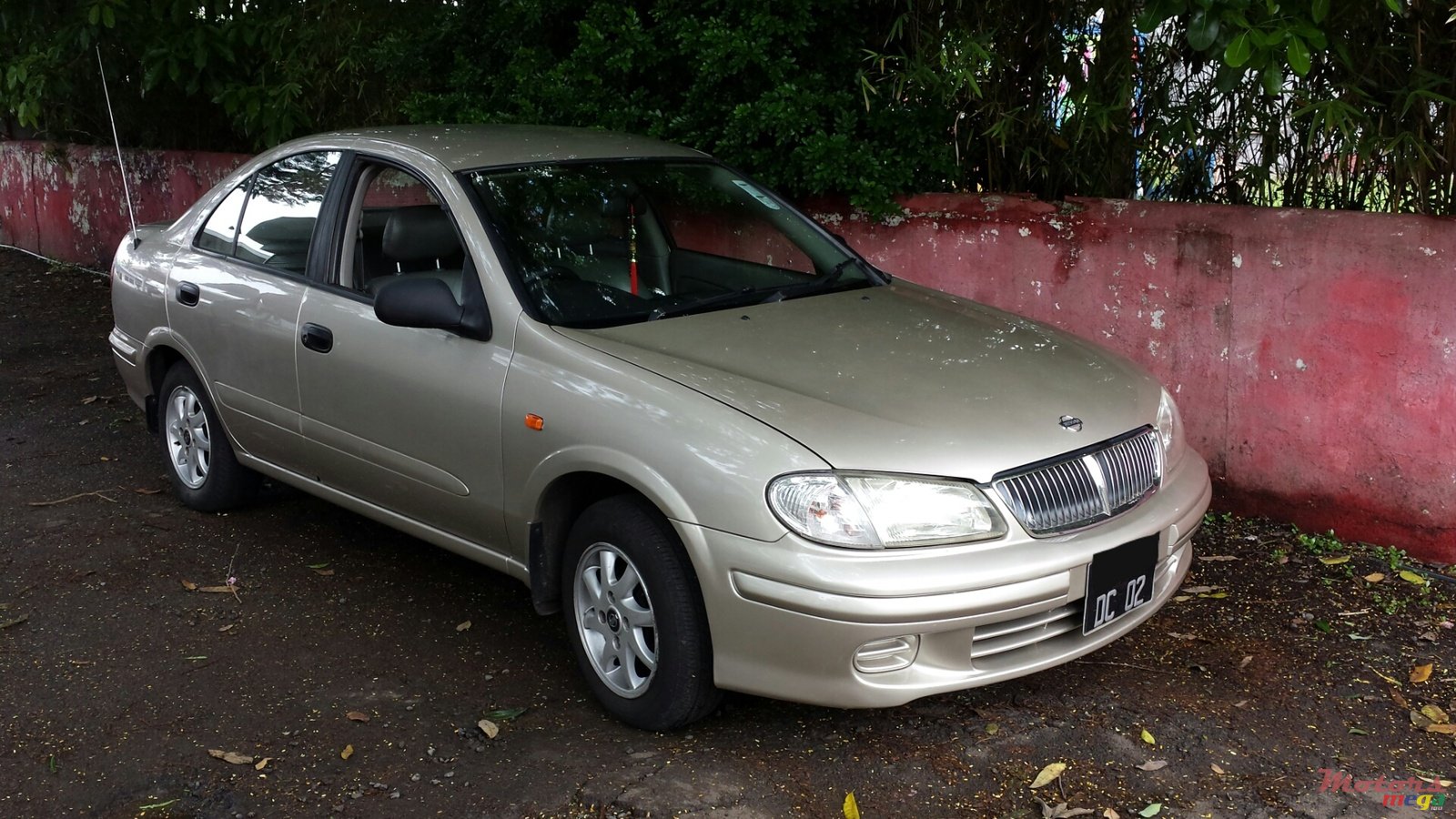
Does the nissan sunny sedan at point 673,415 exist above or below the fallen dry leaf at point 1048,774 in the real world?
above

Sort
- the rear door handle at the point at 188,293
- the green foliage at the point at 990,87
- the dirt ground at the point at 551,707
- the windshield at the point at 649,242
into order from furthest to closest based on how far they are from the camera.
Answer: the rear door handle at the point at 188,293, the green foliage at the point at 990,87, the windshield at the point at 649,242, the dirt ground at the point at 551,707

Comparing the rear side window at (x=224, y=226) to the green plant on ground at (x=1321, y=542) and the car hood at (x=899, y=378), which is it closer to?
the car hood at (x=899, y=378)

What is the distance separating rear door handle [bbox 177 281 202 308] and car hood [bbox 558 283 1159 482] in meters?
2.02

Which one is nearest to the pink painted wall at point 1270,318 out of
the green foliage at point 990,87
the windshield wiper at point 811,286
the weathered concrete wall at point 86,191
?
the green foliage at point 990,87

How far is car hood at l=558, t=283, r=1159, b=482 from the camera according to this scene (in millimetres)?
3338

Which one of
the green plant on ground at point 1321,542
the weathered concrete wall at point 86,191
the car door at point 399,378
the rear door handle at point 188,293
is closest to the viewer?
the car door at point 399,378

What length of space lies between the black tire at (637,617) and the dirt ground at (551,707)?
5.6 inches

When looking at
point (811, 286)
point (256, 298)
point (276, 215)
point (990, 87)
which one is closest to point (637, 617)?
point (811, 286)

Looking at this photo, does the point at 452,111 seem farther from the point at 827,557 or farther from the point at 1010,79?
the point at 827,557

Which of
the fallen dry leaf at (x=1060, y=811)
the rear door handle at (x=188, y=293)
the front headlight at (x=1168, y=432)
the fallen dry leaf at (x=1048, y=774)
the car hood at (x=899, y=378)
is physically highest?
the car hood at (x=899, y=378)

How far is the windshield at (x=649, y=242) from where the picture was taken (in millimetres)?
4098

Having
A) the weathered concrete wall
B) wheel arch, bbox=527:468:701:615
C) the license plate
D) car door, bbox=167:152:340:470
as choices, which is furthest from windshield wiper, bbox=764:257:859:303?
the weathered concrete wall

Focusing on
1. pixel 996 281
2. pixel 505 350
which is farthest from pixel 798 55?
pixel 505 350

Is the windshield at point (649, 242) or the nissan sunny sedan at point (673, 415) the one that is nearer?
the nissan sunny sedan at point (673, 415)
